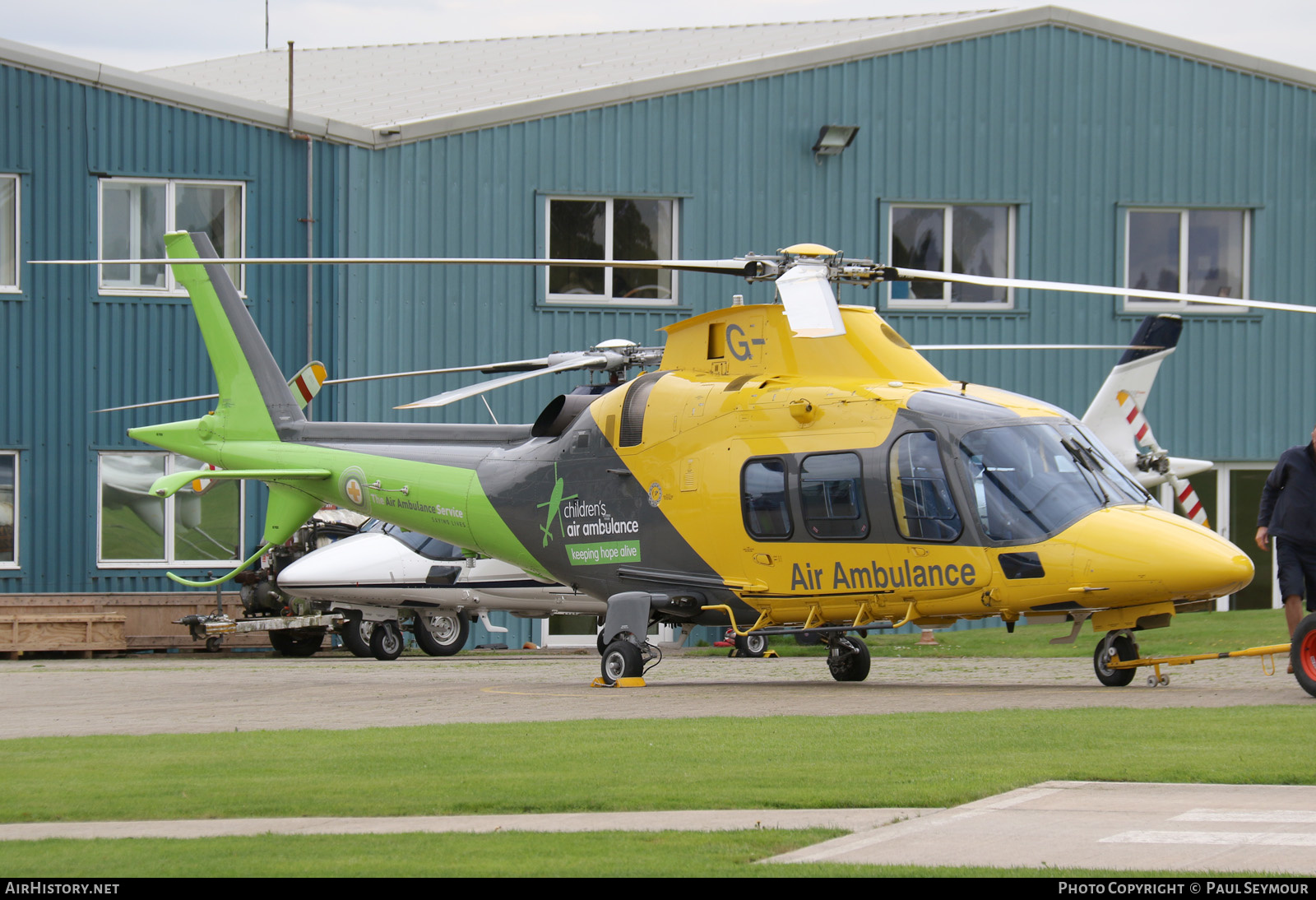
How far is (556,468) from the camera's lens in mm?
15500

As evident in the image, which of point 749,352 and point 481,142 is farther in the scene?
point 481,142

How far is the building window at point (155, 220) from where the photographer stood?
23.5 metres

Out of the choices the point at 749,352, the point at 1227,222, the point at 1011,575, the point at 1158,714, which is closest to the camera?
the point at 1158,714

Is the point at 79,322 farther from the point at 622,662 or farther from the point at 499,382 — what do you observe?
the point at 622,662

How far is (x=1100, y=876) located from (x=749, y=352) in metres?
9.42

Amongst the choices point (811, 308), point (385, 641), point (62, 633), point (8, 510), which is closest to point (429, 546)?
point (385, 641)

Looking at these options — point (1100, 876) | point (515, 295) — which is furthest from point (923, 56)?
point (1100, 876)

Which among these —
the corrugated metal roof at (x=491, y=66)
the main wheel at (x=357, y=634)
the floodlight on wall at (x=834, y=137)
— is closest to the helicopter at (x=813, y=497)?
the main wheel at (x=357, y=634)

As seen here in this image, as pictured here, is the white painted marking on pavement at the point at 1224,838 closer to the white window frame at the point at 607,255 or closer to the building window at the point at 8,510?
the white window frame at the point at 607,255

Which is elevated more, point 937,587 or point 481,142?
point 481,142

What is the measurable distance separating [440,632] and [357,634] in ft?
3.67

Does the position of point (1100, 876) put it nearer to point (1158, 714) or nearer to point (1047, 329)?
point (1158, 714)

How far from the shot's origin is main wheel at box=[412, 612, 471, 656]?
21031 mm

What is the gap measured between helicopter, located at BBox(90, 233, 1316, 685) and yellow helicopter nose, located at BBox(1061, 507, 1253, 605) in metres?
0.02
